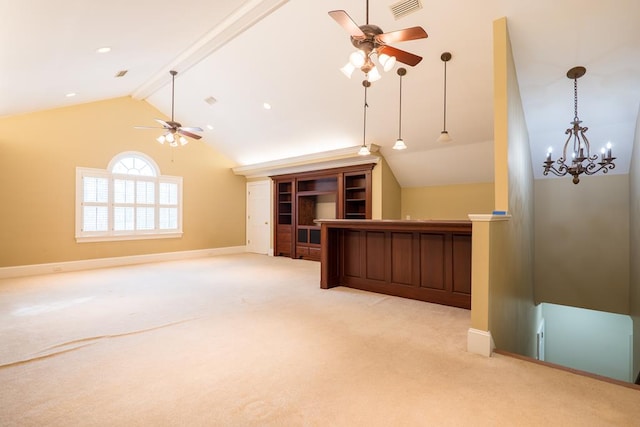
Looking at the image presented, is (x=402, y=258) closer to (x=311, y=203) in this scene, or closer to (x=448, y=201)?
(x=448, y=201)

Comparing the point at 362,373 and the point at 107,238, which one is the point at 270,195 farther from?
the point at 362,373

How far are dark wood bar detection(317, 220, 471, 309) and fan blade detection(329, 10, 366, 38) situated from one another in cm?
203

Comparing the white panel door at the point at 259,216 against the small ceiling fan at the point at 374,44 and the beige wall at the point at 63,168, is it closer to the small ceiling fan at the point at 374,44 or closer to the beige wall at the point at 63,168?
the beige wall at the point at 63,168

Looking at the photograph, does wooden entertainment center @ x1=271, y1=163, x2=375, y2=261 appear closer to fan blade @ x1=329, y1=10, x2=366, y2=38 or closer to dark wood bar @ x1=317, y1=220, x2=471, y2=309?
dark wood bar @ x1=317, y1=220, x2=471, y2=309

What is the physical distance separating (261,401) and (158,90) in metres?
6.58

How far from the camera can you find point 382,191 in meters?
6.39

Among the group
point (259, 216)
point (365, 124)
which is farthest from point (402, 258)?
point (259, 216)

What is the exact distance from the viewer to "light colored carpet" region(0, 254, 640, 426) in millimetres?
1697

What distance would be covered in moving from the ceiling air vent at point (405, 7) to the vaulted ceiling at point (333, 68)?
0.23 ft

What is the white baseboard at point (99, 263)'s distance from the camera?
18.0 feet

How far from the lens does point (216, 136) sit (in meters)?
7.69

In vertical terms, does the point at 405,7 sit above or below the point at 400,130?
above

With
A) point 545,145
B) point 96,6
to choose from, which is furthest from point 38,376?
point 545,145

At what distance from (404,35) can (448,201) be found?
4.62m
